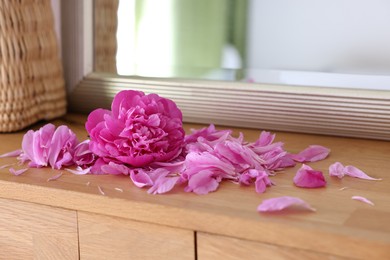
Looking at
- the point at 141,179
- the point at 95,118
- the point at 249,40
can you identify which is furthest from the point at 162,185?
the point at 249,40

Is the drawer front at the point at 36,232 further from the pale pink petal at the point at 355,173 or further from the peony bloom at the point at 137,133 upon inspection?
the pale pink petal at the point at 355,173

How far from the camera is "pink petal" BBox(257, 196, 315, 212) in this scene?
57cm

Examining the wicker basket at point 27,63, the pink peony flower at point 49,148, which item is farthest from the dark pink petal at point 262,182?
the wicker basket at point 27,63

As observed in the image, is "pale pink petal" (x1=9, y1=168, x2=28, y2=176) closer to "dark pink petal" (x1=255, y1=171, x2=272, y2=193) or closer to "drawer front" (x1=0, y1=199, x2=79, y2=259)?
"drawer front" (x1=0, y1=199, x2=79, y2=259)

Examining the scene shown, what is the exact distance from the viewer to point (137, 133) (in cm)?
69

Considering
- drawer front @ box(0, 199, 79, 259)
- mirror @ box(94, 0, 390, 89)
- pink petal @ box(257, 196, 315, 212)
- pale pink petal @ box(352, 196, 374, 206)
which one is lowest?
drawer front @ box(0, 199, 79, 259)

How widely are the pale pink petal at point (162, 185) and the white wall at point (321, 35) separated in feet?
0.99

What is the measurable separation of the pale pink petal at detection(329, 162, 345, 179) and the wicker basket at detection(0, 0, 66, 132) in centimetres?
42

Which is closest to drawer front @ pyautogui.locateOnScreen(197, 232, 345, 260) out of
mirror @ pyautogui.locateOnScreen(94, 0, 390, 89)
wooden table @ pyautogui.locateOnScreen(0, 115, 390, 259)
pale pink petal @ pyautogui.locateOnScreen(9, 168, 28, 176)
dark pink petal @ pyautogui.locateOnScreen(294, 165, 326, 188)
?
wooden table @ pyautogui.locateOnScreen(0, 115, 390, 259)

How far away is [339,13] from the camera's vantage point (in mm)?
854

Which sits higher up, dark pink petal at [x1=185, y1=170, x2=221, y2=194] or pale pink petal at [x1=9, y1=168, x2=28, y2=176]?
dark pink petal at [x1=185, y1=170, x2=221, y2=194]

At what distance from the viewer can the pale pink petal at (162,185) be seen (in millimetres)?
638

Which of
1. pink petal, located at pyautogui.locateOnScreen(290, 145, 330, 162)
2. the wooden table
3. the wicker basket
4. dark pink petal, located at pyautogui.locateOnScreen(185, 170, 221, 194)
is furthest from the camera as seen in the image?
the wicker basket

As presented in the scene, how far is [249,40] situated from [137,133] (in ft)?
0.93
